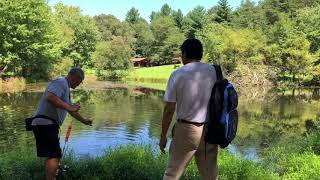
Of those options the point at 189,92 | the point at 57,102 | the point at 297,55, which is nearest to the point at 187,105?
the point at 189,92

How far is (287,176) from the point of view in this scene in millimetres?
7602

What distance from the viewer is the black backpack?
16.4 ft

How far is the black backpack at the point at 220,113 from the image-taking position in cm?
500

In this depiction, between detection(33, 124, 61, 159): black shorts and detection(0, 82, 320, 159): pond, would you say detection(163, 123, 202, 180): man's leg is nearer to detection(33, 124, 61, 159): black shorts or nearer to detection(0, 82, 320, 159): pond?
detection(33, 124, 61, 159): black shorts

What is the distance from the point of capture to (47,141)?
607 centimetres

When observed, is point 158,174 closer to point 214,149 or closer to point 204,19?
point 214,149

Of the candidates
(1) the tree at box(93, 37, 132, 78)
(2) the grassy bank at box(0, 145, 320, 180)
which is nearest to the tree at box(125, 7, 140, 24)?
(1) the tree at box(93, 37, 132, 78)

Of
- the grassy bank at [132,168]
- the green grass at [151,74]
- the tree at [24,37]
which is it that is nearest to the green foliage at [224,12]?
the green grass at [151,74]

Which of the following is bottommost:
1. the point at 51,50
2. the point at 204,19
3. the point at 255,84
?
the point at 255,84

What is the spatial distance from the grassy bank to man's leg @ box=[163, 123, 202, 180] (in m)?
1.79

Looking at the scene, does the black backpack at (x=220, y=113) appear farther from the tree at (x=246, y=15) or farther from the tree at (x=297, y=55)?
the tree at (x=246, y=15)

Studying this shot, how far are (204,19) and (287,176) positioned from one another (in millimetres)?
75633

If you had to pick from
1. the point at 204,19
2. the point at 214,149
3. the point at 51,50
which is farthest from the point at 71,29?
the point at 214,149

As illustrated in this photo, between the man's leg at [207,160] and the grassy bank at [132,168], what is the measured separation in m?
1.55
